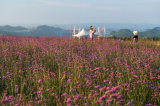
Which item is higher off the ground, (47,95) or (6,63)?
(6,63)

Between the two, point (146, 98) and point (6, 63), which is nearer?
point (146, 98)

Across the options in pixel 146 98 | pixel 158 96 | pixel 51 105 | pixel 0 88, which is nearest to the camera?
pixel 51 105

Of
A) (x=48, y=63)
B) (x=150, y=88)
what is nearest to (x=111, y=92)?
(x=150, y=88)

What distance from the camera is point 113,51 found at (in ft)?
25.4

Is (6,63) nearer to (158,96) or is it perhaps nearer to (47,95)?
(47,95)

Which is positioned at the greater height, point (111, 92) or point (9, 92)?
point (111, 92)

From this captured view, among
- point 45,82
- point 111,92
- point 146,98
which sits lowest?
point 146,98

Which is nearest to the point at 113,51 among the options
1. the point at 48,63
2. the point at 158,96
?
the point at 48,63

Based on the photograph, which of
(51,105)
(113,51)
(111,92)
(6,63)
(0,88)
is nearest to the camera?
(111,92)

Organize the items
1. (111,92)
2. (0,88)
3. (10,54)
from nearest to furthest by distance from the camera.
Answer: (111,92) → (0,88) → (10,54)

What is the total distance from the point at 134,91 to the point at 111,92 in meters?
2.18

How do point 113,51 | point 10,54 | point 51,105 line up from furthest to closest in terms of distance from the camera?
point 113,51 → point 10,54 → point 51,105

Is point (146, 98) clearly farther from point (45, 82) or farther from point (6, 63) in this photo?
point (6, 63)

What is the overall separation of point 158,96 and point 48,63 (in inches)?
148
